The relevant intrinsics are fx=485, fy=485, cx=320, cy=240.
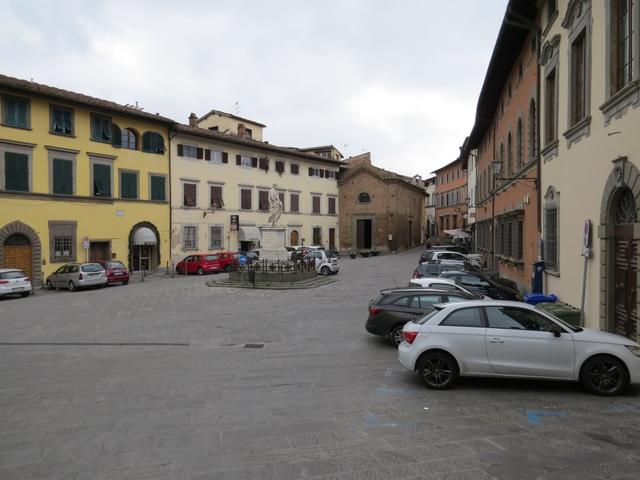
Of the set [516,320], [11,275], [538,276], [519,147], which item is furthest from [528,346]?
[11,275]

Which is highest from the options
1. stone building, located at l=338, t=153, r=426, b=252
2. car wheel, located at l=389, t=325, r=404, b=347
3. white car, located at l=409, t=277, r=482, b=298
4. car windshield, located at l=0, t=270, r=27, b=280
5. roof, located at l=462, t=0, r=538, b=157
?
roof, located at l=462, t=0, r=538, b=157

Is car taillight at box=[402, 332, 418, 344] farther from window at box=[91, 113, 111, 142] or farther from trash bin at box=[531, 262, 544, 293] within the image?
window at box=[91, 113, 111, 142]

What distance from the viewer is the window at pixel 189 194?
1389 inches

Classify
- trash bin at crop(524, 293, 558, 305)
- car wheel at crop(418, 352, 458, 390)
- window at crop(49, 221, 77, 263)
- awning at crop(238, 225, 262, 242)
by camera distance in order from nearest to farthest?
car wheel at crop(418, 352, 458, 390) → trash bin at crop(524, 293, 558, 305) → window at crop(49, 221, 77, 263) → awning at crop(238, 225, 262, 242)

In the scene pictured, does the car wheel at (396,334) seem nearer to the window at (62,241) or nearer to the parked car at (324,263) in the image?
the parked car at (324,263)

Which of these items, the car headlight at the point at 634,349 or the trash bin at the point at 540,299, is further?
the trash bin at the point at 540,299

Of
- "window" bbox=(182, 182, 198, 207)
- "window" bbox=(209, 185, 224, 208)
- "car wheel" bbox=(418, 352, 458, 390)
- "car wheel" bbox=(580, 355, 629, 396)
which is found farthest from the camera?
"window" bbox=(209, 185, 224, 208)

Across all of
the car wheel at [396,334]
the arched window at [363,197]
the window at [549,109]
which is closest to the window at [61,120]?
the car wheel at [396,334]

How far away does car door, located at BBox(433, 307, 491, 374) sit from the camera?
23.5ft

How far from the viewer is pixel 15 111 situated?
25469 mm

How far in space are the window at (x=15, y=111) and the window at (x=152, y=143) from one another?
295 inches

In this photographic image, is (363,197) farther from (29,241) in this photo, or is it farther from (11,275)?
(11,275)

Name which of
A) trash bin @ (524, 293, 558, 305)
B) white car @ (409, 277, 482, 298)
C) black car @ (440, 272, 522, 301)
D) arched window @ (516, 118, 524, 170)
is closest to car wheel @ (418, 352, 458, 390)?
trash bin @ (524, 293, 558, 305)

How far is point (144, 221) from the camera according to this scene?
32.3 m
